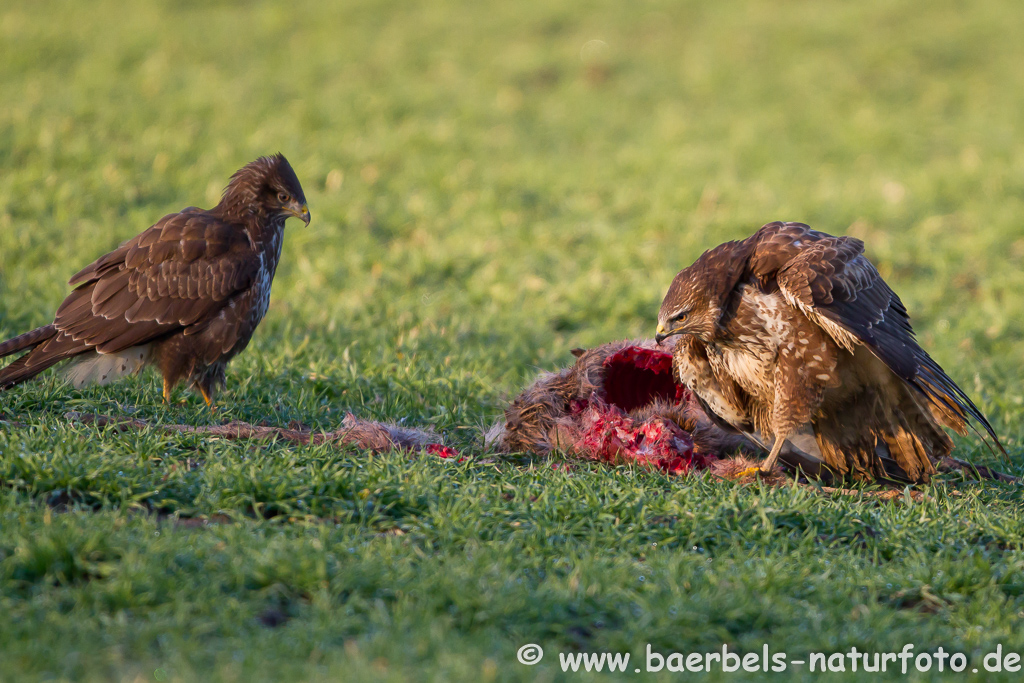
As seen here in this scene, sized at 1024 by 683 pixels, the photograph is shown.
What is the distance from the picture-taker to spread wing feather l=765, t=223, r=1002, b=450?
176 inches

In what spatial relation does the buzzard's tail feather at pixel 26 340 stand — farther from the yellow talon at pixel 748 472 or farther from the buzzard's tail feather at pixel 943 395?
the buzzard's tail feather at pixel 943 395

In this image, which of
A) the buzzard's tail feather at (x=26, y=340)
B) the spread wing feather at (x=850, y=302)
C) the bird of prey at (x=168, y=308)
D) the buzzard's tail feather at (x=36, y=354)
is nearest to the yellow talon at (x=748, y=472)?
the spread wing feather at (x=850, y=302)

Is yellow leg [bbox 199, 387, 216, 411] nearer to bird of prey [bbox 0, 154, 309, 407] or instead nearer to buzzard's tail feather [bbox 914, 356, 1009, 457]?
bird of prey [bbox 0, 154, 309, 407]

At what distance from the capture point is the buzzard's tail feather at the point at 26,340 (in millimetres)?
5129

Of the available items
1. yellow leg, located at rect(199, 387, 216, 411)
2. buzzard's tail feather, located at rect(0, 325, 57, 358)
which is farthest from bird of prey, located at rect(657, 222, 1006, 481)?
buzzard's tail feather, located at rect(0, 325, 57, 358)

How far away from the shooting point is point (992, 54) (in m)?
15.1

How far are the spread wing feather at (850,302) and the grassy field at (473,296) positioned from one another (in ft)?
1.79

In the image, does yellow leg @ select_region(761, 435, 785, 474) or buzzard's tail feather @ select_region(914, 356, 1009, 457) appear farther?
yellow leg @ select_region(761, 435, 785, 474)

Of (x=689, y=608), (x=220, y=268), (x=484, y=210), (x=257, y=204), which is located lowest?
(x=689, y=608)

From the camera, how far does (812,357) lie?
4.66 m

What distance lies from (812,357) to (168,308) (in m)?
3.37

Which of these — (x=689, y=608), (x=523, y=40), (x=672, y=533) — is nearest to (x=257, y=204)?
(x=672, y=533)

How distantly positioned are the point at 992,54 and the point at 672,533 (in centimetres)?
1380

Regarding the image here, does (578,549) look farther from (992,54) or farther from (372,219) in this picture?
(992,54)
